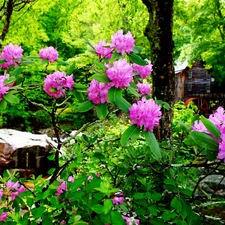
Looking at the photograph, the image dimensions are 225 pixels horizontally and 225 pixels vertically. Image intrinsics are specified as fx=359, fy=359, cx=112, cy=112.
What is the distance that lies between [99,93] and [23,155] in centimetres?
889

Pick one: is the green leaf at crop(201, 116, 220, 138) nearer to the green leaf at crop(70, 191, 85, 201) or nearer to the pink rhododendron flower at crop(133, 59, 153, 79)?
the green leaf at crop(70, 191, 85, 201)

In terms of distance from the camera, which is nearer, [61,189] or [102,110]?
[102,110]

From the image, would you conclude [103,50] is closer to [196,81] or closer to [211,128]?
[211,128]

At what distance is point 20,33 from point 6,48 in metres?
9.48

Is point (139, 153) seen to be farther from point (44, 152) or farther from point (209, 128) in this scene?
point (44, 152)

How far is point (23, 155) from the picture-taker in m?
10.1

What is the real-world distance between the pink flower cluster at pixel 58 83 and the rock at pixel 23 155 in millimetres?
8328

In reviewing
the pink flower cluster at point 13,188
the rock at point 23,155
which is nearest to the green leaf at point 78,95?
the pink flower cluster at point 13,188

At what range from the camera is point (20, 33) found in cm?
1117

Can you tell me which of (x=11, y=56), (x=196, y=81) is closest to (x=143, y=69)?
(x=11, y=56)

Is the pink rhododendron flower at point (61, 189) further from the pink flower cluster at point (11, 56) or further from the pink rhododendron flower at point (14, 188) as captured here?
the pink flower cluster at point (11, 56)

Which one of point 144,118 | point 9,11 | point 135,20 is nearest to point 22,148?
point 9,11

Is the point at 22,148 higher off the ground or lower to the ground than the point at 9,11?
lower

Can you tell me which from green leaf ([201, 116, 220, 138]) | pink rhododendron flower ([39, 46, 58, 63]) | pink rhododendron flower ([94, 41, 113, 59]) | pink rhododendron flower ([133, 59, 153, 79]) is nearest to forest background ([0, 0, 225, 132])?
pink rhododendron flower ([39, 46, 58, 63])
